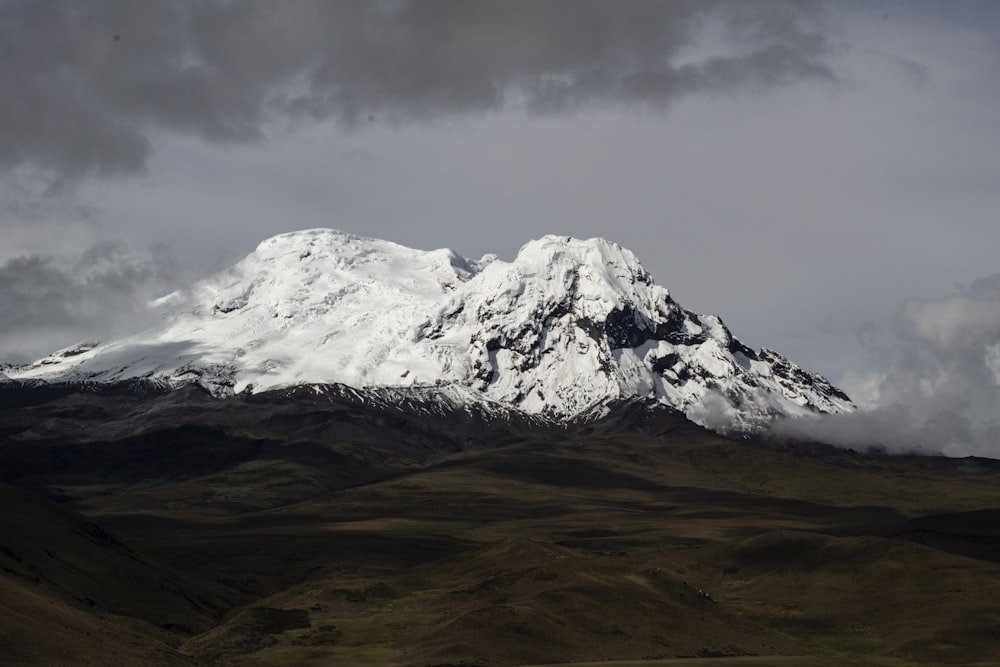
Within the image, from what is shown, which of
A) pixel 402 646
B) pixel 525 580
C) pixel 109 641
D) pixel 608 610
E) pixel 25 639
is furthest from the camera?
pixel 525 580

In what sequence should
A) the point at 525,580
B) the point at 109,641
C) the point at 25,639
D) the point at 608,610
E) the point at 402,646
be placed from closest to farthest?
the point at 25,639 → the point at 109,641 → the point at 402,646 → the point at 608,610 → the point at 525,580

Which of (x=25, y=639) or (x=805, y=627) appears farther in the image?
(x=805, y=627)

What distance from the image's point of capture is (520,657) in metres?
152

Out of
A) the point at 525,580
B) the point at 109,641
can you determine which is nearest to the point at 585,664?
the point at 525,580

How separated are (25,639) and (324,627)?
168 feet

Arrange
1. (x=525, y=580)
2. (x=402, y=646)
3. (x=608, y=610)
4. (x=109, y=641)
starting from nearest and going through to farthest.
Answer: (x=109, y=641)
(x=402, y=646)
(x=608, y=610)
(x=525, y=580)

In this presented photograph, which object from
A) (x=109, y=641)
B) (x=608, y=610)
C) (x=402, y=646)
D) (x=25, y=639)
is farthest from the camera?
(x=608, y=610)

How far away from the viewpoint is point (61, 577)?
593ft

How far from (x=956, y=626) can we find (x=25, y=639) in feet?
369

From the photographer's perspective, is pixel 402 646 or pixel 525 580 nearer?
pixel 402 646

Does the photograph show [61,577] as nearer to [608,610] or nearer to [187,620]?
[187,620]

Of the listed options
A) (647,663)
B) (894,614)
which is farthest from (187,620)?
(894,614)

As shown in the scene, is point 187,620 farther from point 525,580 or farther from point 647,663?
point 647,663

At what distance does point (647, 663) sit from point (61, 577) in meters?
80.0
